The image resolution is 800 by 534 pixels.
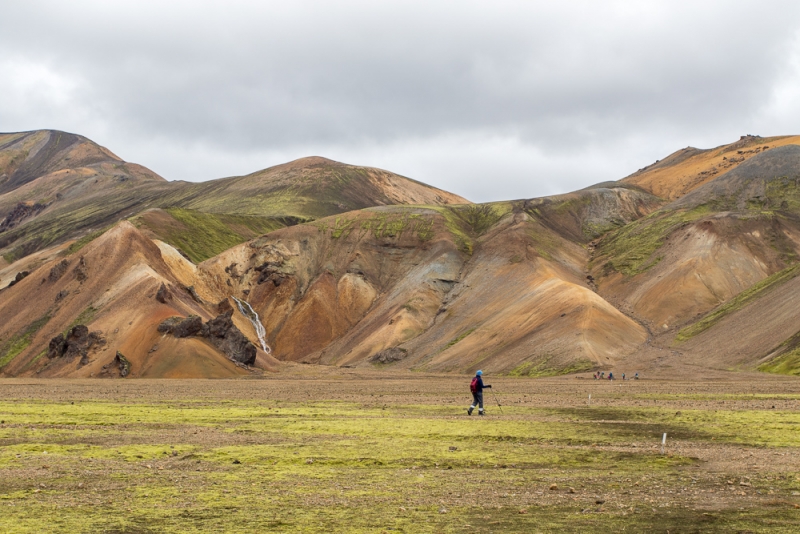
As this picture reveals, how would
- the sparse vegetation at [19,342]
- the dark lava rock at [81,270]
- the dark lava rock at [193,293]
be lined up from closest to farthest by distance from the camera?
the sparse vegetation at [19,342]
the dark lava rock at [81,270]
the dark lava rock at [193,293]

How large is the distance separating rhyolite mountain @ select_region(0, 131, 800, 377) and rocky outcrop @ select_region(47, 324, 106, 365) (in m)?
0.17

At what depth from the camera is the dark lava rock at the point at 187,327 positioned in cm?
8188

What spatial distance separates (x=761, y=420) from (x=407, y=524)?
20.6m

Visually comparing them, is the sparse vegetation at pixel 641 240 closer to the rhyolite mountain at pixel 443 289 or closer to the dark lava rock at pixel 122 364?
the rhyolite mountain at pixel 443 289

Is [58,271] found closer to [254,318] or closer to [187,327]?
[254,318]

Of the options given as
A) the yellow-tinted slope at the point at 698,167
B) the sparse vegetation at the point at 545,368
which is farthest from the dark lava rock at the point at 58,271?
the yellow-tinted slope at the point at 698,167

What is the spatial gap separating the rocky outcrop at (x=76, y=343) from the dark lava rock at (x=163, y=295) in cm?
708

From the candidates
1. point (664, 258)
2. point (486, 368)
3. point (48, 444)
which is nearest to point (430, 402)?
point (48, 444)

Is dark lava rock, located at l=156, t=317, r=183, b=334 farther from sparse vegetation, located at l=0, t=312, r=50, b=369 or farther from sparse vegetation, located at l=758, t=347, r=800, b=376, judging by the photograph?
sparse vegetation, located at l=758, t=347, r=800, b=376

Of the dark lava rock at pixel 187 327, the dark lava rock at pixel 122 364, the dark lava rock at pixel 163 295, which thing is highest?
the dark lava rock at pixel 163 295

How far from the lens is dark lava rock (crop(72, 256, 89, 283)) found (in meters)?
98.6

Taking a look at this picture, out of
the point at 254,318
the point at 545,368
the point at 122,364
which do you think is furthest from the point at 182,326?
the point at 545,368

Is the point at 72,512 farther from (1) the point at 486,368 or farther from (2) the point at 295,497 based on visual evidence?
(1) the point at 486,368

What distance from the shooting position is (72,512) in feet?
50.8
